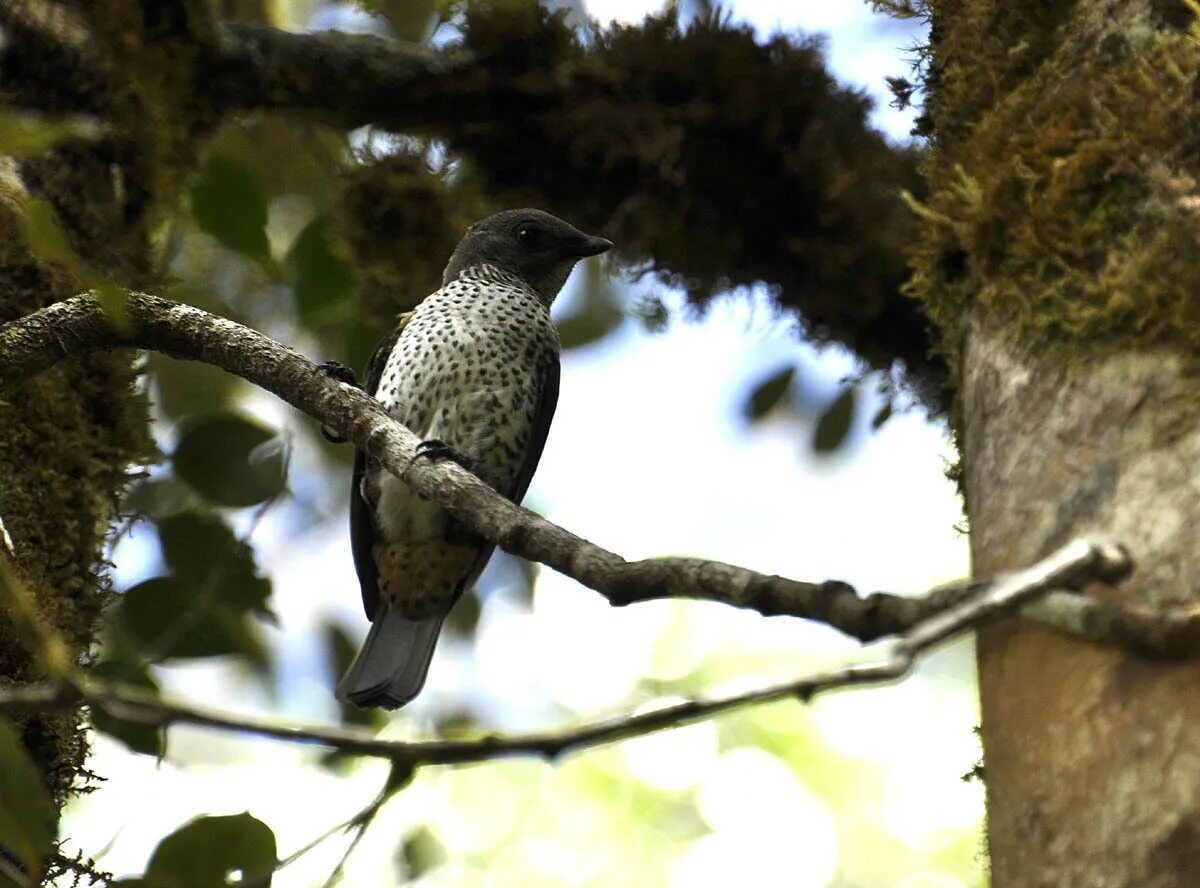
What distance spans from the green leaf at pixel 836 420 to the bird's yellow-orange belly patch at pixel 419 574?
1.16 meters

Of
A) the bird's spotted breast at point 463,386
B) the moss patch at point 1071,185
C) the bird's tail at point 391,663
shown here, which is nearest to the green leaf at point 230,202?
the bird's spotted breast at point 463,386

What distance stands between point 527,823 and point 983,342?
6.29m

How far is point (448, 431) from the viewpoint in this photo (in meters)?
3.63

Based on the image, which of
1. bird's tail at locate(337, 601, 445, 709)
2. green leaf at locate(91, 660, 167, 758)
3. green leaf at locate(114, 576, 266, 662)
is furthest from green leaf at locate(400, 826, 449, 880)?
green leaf at locate(91, 660, 167, 758)

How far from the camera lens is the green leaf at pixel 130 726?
9.29 ft

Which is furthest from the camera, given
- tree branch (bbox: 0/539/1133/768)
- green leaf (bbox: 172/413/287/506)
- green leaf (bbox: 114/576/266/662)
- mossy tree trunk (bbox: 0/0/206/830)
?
green leaf (bbox: 172/413/287/506)

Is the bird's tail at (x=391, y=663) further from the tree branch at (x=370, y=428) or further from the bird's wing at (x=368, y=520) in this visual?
the tree branch at (x=370, y=428)

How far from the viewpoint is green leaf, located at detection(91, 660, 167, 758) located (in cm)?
283

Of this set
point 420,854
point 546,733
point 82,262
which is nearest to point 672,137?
point 82,262

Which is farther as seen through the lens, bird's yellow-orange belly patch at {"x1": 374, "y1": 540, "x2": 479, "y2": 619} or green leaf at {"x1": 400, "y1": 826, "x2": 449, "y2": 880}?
bird's yellow-orange belly patch at {"x1": 374, "y1": 540, "x2": 479, "y2": 619}

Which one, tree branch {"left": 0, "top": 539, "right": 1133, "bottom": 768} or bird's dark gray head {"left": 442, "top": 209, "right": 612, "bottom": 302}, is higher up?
bird's dark gray head {"left": 442, "top": 209, "right": 612, "bottom": 302}

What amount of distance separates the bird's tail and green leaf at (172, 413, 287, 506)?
1.70ft

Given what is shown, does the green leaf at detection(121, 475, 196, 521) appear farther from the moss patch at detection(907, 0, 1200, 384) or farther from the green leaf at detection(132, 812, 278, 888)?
the moss patch at detection(907, 0, 1200, 384)

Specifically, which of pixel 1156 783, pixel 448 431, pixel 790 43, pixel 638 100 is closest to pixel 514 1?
pixel 638 100
